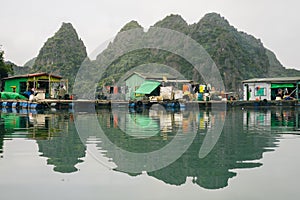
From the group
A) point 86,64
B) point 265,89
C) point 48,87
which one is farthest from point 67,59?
point 265,89

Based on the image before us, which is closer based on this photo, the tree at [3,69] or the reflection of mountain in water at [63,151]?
the reflection of mountain in water at [63,151]

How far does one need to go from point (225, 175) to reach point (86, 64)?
183 ft

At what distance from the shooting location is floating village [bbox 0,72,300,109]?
2428 centimetres

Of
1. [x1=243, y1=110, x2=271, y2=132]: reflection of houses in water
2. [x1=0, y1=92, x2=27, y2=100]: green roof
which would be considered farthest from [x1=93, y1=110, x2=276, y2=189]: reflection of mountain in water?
[x1=0, y1=92, x2=27, y2=100]: green roof

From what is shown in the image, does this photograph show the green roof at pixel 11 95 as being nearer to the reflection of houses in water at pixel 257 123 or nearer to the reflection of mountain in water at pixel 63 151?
the reflection of houses in water at pixel 257 123

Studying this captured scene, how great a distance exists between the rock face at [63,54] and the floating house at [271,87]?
29353 millimetres

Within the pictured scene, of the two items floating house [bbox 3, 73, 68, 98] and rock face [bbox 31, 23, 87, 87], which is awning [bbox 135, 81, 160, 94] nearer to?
floating house [bbox 3, 73, 68, 98]

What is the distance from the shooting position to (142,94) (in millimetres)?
28641

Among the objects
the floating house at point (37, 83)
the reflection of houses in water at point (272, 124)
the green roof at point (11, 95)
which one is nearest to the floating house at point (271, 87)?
the reflection of houses in water at point (272, 124)

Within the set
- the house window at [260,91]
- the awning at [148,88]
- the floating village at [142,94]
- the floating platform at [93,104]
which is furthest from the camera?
the house window at [260,91]

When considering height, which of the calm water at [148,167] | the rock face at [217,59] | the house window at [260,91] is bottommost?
the calm water at [148,167]

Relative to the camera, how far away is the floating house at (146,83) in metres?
27.5

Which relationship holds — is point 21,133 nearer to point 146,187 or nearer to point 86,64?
point 146,187

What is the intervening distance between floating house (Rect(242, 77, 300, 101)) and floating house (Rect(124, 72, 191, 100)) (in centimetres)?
713
